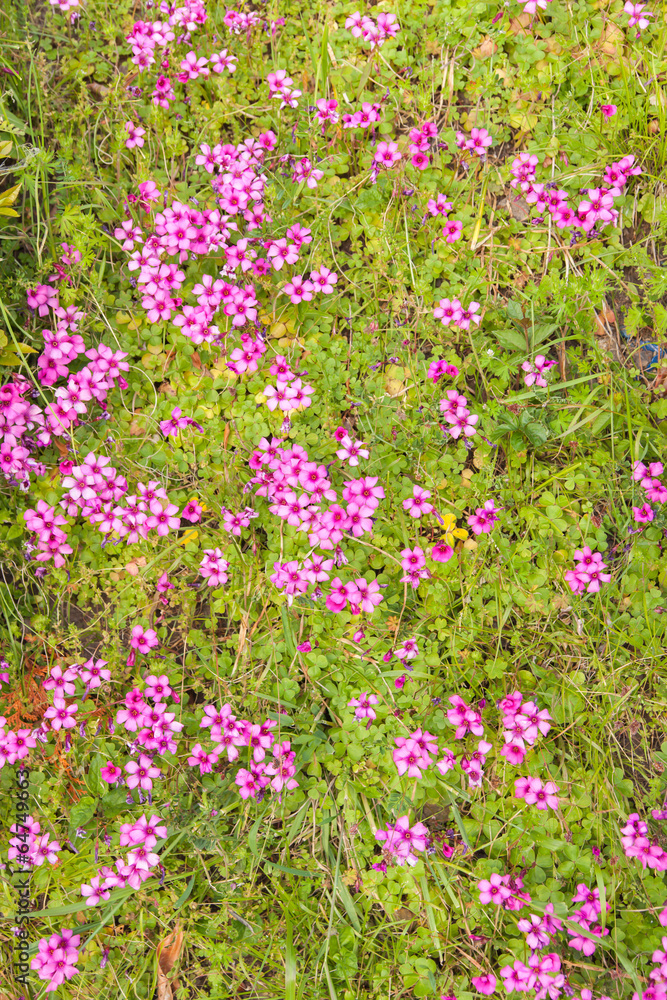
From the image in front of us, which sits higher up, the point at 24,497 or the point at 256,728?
the point at 24,497

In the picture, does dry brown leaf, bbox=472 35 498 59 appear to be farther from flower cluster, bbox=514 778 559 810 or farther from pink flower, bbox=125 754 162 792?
pink flower, bbox=125 754 162 792

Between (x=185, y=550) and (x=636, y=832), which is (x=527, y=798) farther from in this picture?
(x=185, y=550)

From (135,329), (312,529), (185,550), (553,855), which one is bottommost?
(553,855)

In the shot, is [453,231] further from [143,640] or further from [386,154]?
[143,640]

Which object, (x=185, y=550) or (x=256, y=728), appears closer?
(x=256, y=728)

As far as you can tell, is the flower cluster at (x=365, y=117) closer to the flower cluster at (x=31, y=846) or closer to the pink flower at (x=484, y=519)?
the pink flower at (x=484, y=519)

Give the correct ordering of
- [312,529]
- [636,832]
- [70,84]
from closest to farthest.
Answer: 1. [636,832]
2. [312,529]
3. [70,84]

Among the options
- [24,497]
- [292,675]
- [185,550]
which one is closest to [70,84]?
[24,497]
